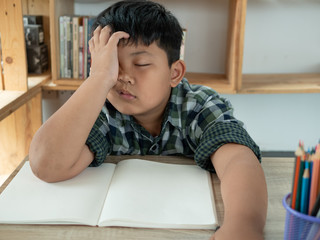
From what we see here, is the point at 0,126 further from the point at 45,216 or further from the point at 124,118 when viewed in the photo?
the point at 45,216

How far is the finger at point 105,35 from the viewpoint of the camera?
3.33 ft

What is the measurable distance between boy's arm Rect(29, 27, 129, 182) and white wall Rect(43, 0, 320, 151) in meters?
1.26

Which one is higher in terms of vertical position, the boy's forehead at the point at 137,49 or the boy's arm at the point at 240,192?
the boy's forehead at the point at 137,49

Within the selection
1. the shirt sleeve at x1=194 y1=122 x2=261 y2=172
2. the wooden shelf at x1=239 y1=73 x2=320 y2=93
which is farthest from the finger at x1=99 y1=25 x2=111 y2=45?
the wooden shelf at x1=239 y1=73 x2=320 y2=93

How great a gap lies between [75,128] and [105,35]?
264 mm

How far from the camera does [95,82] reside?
37.9 inches

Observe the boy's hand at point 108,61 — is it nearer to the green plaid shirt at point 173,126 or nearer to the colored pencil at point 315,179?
the green plaid shirt at point 173,126

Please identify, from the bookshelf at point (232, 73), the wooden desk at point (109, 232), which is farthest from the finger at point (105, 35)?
the bookshelf at point (232, 73)

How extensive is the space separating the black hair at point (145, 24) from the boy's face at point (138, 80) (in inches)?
1.1

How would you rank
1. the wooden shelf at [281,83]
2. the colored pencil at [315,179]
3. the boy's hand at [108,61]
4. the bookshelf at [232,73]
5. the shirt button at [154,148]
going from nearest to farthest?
the colored pencil at [315,179] < the boy's hand at [108,61] < the shirt button at [154,148] < the bookshelf at [232,73] < the wooden shelf at [281,83]

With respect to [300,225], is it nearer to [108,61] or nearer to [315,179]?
[315,179]

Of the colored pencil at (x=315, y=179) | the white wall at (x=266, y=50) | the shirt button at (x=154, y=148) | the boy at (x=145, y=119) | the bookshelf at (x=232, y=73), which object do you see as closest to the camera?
the colored pencil at (x=315, y=179)

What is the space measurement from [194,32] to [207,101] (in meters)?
1.24

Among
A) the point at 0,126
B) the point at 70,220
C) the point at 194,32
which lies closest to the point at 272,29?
the point at 194,32
